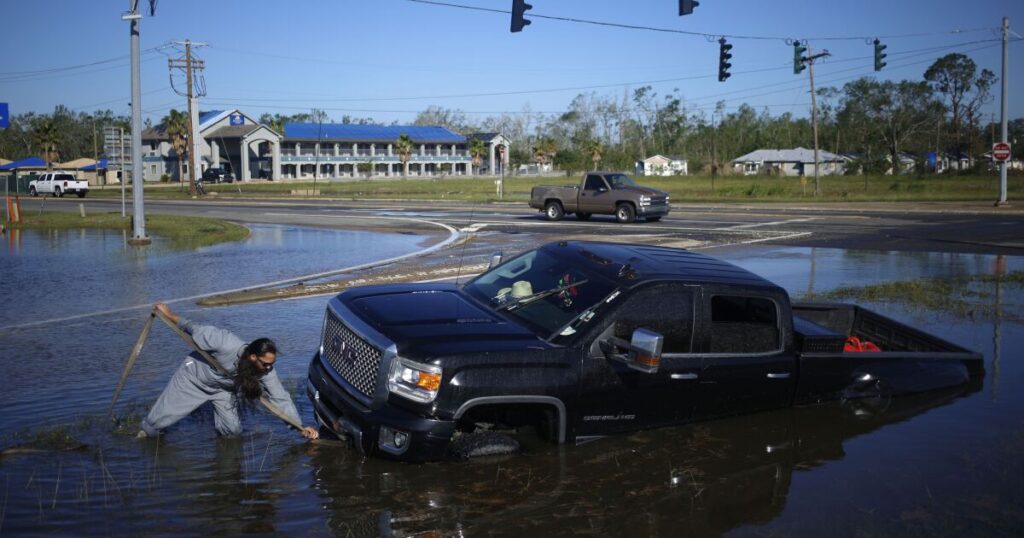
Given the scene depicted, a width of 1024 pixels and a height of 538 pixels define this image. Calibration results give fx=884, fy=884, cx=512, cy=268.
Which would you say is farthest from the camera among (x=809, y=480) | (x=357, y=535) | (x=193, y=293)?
(x=193, y=293)

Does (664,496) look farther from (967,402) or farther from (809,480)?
(967,402)

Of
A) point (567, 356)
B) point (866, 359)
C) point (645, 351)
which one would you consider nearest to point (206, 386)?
point (567, 356)

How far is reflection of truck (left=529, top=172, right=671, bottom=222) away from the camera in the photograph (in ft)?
101

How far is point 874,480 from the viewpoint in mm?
6059

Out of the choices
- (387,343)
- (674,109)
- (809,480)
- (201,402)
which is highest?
(674,109)

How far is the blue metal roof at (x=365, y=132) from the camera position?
109000 millimetres

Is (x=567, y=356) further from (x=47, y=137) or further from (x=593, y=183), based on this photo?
(x=47, y=137)

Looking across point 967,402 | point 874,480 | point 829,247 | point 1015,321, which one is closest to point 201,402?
point 874,480

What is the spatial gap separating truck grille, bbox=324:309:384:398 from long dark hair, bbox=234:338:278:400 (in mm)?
452

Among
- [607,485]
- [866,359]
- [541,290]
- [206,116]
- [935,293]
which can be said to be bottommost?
[607,485]

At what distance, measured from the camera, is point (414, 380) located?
18.0 ft

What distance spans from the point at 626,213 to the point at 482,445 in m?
25.8

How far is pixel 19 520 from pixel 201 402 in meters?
1.63

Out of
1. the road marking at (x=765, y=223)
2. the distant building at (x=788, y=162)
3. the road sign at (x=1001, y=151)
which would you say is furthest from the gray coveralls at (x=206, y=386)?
the distant building at (x=788, y=162)
